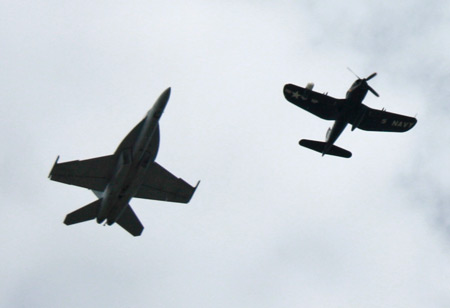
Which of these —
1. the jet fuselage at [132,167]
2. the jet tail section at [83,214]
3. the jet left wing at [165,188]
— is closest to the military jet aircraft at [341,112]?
the jet left wing at [165,188]

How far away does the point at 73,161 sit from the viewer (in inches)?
2085

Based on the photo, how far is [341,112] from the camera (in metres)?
62.3

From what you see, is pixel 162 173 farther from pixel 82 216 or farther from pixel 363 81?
pixel 363 81

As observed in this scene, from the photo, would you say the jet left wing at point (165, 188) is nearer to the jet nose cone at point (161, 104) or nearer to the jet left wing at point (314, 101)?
the jet nose cone at point (161, 104)

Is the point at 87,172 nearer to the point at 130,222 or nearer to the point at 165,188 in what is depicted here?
the point at 130,222

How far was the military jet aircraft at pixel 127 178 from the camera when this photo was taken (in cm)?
4997

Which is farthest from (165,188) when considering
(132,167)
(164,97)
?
(164,97)

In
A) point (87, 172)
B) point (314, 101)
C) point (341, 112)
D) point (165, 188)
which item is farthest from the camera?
point (314, 101)

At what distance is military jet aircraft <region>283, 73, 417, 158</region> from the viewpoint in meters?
61.0

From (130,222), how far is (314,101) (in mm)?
19909

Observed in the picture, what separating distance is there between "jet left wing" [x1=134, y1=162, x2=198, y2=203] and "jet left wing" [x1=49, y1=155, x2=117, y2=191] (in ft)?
10.7

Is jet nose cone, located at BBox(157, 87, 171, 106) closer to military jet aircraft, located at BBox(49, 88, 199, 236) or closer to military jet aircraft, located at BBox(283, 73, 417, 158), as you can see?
military jet aircraft, located at BBox(49, 88, 199, 236)

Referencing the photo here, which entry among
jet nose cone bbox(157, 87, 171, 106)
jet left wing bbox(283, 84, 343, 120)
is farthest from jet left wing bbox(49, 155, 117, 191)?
jet left wing bbox(283, 84, 343, 120)

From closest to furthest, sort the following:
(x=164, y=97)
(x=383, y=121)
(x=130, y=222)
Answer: (x=164, y=97)
(x=130, y=222)
(x=383, y=121)
